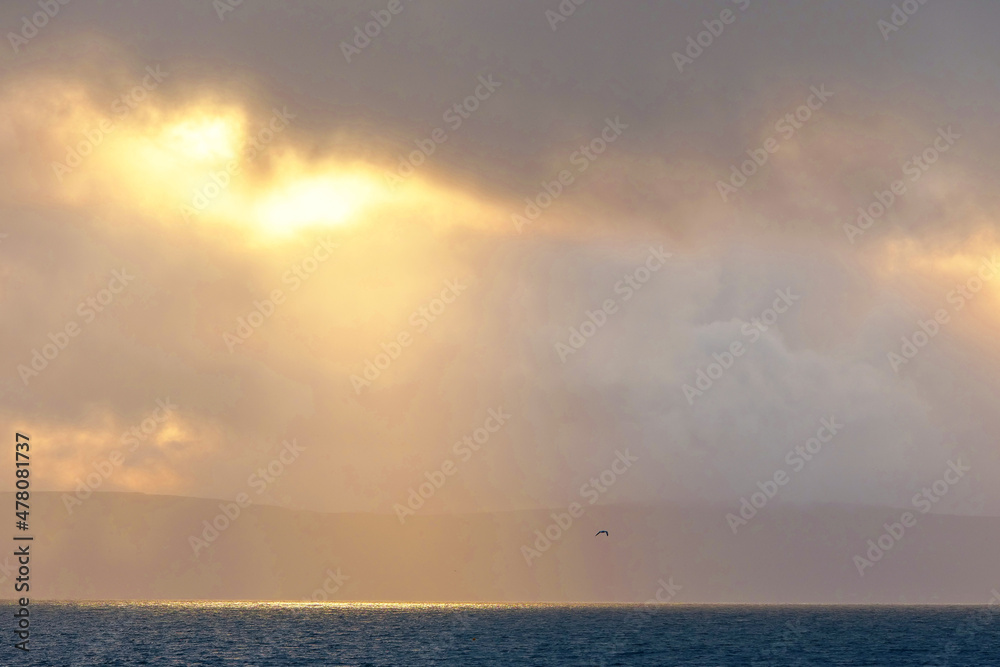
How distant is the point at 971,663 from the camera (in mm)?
167500

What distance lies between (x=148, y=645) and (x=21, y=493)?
345 feet

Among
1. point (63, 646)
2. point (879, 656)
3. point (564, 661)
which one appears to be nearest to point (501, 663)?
point (564, 661)

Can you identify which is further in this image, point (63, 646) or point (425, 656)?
point (63, 646)

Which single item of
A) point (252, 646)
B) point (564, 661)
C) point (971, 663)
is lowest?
point (971, 663)

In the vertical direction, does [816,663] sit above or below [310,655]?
below

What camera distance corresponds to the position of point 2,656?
162250 mm

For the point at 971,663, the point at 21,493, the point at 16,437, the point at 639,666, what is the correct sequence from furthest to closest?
1. the point at 971,663
2. the point at 639,666
3. the point at 21,493
4. the point at 16,437

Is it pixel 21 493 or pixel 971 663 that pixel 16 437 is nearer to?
pixel 21 493

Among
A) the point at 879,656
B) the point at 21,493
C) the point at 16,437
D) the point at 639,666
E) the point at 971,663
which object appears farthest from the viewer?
the point at 879,656

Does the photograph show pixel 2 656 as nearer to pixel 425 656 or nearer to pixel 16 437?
pixel 425 656

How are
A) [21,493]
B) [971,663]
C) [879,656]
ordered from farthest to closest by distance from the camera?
[879,656] → [971,663] → [21,493]

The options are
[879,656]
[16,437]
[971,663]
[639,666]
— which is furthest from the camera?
[879,656]

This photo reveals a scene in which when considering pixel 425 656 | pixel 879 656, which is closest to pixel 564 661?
pixel 425 656

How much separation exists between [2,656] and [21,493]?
80.6 meters
